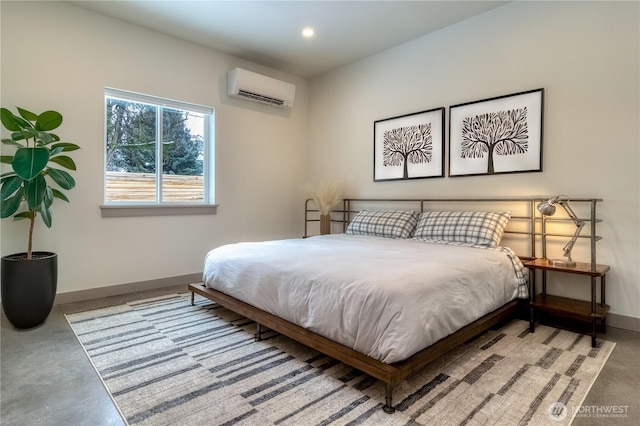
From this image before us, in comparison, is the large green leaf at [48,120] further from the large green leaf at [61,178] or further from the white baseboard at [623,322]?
the white baseboard at [623,322]

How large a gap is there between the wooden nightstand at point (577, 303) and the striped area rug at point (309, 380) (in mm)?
178

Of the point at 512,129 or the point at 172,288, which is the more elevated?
the point at 512,129

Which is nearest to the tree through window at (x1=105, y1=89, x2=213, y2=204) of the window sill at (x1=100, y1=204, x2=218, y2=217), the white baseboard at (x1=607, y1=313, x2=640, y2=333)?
the window sill at (x1=100, y1=204, x2=218, y2=217)

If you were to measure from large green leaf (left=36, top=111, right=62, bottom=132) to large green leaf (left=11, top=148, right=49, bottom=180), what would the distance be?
0.34m

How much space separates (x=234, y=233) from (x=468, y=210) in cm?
278

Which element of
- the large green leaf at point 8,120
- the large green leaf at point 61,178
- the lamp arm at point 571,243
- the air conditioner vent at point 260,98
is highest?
the air conditioner vent at point 260,98

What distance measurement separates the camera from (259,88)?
4.25 metres

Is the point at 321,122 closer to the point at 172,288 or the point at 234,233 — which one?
the point at 234,233

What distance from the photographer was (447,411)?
1.55m

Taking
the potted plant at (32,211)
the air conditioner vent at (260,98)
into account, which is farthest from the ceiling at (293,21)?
the potted plant at (32,211)

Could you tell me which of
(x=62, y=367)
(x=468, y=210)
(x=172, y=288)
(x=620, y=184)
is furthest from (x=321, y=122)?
(x=62, y=367)

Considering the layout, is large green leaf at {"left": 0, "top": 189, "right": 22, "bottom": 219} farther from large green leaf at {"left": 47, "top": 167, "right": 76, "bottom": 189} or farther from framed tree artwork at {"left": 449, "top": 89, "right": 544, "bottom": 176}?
framed tree artwork at {"left": 449, "top": 89, "right": 544, "bottom": 176}

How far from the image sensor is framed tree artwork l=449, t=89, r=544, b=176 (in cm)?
296

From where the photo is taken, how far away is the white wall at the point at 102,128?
9.68ft
